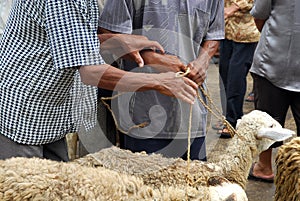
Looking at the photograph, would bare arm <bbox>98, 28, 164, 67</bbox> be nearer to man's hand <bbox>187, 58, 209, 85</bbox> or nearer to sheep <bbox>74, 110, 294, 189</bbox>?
man's hand <bbox>187, 58, 209, 85</bbox>

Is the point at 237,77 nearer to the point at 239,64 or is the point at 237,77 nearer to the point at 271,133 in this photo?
the point at 239,64

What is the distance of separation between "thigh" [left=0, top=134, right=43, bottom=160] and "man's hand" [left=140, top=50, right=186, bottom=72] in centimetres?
65

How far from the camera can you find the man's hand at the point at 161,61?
2291 mm

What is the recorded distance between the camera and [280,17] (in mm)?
3734

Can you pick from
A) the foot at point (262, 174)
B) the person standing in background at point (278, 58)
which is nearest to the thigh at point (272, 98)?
the person standing in background at point (278, 58)

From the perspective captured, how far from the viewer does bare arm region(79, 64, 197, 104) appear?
1.94 m

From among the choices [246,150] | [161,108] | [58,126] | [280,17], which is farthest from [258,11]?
[58,126]

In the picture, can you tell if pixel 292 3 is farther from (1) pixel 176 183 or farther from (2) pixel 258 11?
(1) pixel 176 183

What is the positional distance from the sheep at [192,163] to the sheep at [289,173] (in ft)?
0.64

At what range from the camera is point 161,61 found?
232 centimetres

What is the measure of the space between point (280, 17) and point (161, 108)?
5.22ft

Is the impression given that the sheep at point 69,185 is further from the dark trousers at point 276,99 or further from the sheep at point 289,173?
the dark trousers at point 276,99

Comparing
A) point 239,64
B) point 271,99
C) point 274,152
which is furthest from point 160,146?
point 239,64

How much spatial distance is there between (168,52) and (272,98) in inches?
63.9
